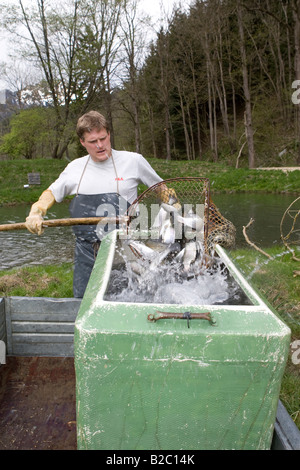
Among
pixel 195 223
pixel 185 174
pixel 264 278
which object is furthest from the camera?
pixel 185 174

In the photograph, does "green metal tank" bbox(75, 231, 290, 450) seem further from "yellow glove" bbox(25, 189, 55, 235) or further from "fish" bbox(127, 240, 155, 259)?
"yellow glove" bbox(25, 189, 55, 235)

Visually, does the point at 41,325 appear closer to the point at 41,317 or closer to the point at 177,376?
the point at 41,317

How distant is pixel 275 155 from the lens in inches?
747

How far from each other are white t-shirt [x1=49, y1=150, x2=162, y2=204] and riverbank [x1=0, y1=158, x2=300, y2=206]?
919 cm

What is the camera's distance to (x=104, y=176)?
2775 millimetres

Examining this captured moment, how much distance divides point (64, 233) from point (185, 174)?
9.75 meters

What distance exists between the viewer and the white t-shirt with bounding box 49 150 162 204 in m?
2.77

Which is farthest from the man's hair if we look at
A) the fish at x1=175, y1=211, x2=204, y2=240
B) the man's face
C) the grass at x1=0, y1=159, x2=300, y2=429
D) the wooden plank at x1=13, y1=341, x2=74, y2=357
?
the wooden plank at x1=13, y1=341, x2=74, y2=357

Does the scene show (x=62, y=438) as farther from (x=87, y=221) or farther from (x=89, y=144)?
(x=89, y=144)

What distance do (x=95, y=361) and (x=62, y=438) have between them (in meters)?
1.09

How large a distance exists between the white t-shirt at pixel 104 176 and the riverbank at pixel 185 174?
362 inches

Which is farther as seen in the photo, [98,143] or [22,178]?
[22,178]

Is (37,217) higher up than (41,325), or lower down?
higher up

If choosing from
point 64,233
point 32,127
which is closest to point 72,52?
point 32,127
